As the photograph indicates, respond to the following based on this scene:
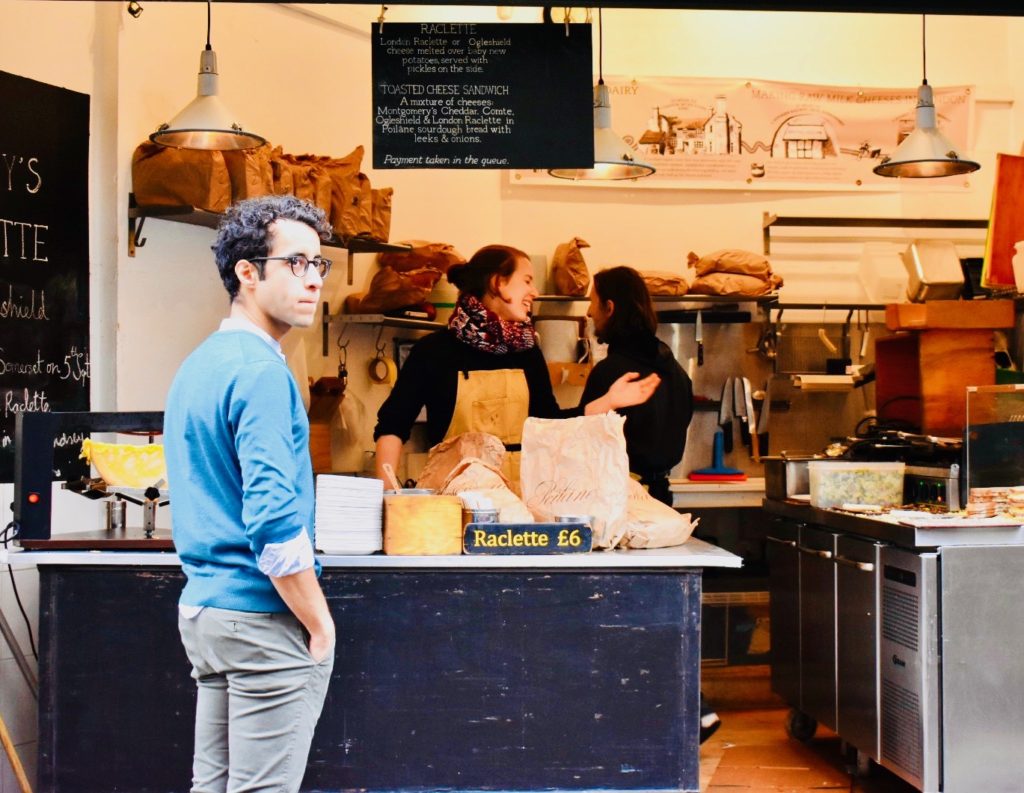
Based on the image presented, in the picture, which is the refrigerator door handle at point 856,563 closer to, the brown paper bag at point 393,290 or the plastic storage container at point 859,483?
the plastic storage container at point 859,483

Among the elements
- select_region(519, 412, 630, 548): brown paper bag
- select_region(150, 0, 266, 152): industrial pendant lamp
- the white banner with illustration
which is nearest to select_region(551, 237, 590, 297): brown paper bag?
the white banner with illustration

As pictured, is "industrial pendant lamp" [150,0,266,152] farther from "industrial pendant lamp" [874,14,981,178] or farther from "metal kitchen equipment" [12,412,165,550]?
"industrial pendant lamp" [874,14,981,178]

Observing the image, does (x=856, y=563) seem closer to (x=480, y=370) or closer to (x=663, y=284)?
(x=480, y=370)

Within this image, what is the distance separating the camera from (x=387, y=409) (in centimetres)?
480

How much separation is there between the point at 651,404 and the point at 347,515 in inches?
71.9

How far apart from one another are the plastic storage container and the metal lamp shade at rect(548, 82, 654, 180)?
1.38 metres

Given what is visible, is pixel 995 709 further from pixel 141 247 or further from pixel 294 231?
pixel 141 247

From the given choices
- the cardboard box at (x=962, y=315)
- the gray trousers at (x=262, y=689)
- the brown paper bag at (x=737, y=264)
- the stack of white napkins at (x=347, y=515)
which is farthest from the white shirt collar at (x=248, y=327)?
the brown paper bag at (x=737, y=264)

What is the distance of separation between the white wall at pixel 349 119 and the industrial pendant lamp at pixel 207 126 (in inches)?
21.6

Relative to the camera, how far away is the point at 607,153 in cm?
469

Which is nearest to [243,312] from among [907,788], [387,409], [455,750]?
[455,750]

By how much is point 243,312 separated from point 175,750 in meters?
1.59

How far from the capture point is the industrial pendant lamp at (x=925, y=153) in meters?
4.99

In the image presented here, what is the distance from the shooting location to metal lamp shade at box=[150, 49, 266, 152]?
4020 mm
